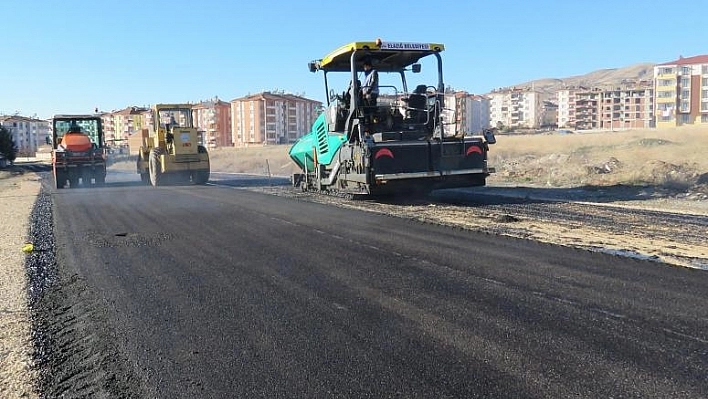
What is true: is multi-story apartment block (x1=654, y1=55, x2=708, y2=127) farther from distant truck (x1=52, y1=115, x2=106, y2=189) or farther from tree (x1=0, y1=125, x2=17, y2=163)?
distant truck (x1=52, y1=115, x2=106, y2=189)

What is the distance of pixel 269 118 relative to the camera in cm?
11888

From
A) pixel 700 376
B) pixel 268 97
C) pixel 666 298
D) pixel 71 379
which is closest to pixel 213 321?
pixel 71 379

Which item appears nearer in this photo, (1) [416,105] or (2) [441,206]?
(2) [441,206]

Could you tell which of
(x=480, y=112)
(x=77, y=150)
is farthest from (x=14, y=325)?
(x=480, y=112)

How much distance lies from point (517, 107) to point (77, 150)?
149492 millimetres

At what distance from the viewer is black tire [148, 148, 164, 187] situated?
73.4ft

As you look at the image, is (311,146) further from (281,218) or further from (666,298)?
(666,298)

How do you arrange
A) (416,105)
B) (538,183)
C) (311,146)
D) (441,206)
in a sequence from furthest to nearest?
1. (538,183)
2. (311,146)
3. (416,105)
4. (441,206)

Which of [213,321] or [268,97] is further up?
[268,97]

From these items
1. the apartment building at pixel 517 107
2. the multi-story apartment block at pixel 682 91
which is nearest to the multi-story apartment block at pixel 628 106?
the multi-story apartment block at pixel 682 91

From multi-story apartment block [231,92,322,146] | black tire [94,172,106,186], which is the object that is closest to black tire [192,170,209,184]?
black tire [94,172,106,186]

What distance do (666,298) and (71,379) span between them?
15.5 ft

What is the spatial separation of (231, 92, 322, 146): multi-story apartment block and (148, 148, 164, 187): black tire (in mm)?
93373

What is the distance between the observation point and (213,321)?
16.2ft
